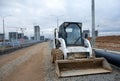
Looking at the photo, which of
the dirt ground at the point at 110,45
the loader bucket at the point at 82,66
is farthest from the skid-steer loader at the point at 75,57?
the dirt ground at the point at 110,45

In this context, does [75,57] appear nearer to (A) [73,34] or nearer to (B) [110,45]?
(A) [73,34]

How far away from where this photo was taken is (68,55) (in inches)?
473

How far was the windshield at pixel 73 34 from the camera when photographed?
13.3m

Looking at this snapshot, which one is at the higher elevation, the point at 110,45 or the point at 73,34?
the point at 73,34

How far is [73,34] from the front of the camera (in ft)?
44.0

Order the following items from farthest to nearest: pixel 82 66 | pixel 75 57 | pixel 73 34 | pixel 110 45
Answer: pixel 110 45 < pixel 73 34 < pixel 75 57 < pixel 82 66

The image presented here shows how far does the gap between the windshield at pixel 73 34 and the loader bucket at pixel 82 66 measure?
7.67 ft

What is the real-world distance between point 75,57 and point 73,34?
2.03 m

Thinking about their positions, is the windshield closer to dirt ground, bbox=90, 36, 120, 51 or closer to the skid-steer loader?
the skid-steer loader

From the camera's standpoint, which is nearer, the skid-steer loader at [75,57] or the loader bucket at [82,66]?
the loader bucket at [82,66]

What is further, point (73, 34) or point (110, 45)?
point (110, 45)

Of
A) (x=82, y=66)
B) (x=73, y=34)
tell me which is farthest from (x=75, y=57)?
(x=73, y=34)

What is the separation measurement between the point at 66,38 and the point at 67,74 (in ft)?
11.7

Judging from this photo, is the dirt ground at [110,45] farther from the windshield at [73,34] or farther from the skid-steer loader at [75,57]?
the skid-steer loader at [75,57]
